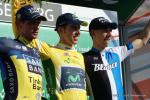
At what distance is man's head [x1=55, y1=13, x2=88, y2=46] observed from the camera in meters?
4.12

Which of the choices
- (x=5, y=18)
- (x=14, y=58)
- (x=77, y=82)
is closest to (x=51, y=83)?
(x=77, y=82)

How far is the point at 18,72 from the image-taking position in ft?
12.1

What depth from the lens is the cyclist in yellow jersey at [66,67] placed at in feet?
13.1

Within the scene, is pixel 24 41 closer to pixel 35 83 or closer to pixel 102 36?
pixel 35 83

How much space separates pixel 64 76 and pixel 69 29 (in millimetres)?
408

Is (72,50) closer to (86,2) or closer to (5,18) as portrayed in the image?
(5,18)

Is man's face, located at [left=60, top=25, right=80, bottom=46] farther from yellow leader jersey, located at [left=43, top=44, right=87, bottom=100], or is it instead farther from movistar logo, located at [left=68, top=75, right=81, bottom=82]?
movistar logo, located at [left=68, top=75, right=81, bottom=82]

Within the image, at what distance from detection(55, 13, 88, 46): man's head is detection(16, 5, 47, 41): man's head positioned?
347mm

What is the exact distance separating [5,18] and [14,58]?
7.40ft

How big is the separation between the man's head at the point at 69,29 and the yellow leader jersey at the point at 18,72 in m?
0.46

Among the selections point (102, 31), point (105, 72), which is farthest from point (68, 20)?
point (105, 72)

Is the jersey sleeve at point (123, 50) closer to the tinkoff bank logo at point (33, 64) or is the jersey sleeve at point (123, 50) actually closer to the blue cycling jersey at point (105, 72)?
the blue cycling jersey at point (105, 72)

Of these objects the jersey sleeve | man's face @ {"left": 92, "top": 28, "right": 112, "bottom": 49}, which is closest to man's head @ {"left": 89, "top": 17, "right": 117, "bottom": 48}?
man's face @ {"left": 92, "top": 28, "right": 112, "bottom": 49}

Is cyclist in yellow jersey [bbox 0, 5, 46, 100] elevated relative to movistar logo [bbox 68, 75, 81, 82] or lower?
elevated
